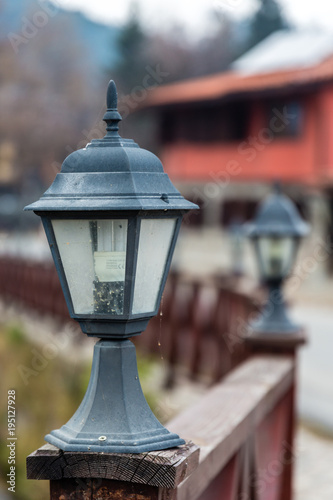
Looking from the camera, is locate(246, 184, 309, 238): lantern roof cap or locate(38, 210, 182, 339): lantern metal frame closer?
locate(38, 210, 182, 339): lantern metal frame

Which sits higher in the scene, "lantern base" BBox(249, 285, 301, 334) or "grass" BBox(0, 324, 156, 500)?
"lantern base" BBox(249, 285, 301, 334)

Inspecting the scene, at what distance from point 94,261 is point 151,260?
139 mm

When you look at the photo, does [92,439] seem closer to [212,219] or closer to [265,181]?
[265,181]

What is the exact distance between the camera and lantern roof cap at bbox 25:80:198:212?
5.86 feet

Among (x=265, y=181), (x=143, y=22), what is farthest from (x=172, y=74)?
(x=265, y=181)

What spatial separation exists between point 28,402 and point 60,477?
762 centimetres

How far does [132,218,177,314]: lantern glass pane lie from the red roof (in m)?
20.4

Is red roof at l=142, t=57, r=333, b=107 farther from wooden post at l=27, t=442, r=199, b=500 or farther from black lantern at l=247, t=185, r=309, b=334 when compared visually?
wooden post at l=27, t=442, r=199, b=500

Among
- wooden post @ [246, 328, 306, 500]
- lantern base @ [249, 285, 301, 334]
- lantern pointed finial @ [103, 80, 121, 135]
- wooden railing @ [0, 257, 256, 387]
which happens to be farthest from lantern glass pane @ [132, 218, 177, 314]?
wooden railing @ [0, 257, 256, 387]

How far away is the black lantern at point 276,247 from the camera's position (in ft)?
16.7

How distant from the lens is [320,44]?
27.1 meters

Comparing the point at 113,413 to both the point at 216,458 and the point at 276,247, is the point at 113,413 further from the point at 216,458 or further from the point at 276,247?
the point at 276,247

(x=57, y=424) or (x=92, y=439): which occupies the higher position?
(x=92, y=439)

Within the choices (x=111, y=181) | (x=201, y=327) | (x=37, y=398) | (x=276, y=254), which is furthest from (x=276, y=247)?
(x=37, y=398)
